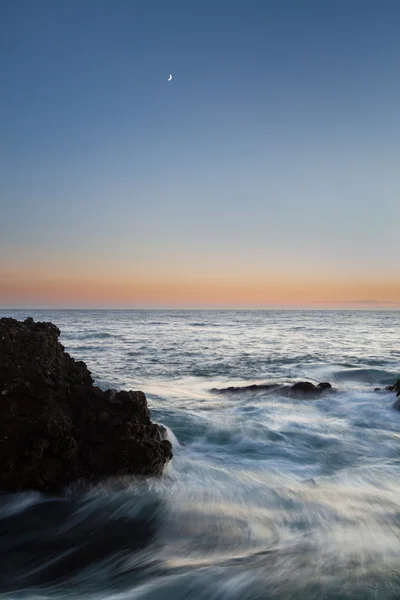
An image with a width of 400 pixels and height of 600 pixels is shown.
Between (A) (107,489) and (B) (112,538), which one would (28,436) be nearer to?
(A) (107,489)

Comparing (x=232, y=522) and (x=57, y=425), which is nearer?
(x=232, y=522)

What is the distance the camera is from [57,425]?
208 inches

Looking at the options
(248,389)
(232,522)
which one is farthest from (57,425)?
(248,389)

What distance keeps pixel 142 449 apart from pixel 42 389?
1.48 metres

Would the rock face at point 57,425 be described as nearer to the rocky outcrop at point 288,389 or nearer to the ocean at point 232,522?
the ocean at point 232,522

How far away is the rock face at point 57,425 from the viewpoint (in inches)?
204

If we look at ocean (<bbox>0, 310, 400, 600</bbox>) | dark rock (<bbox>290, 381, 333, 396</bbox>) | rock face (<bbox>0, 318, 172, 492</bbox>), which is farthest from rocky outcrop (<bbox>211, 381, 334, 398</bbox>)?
rock face (<bbox>0, 318, 172, 492</bbox>)

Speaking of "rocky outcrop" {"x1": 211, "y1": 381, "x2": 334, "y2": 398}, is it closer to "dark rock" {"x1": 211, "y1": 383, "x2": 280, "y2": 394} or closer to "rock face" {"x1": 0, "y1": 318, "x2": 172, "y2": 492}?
"dark rock" {"x1": 211, "y1": 383, "x2": 280, "y2": 394}

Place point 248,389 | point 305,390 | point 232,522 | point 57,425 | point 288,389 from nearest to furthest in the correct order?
point 232,522, point 57,425, point 305,390, point 288,389, point 248,389

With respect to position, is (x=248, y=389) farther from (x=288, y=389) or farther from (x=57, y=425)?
(x=57, y=425)

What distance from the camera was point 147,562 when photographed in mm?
4211

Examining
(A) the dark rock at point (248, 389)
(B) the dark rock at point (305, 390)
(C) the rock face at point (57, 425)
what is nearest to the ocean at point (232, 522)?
(C) the rock face at point (57, 425)

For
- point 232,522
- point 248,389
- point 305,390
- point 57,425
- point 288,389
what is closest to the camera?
point 232,522

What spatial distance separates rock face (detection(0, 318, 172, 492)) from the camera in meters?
5.18
